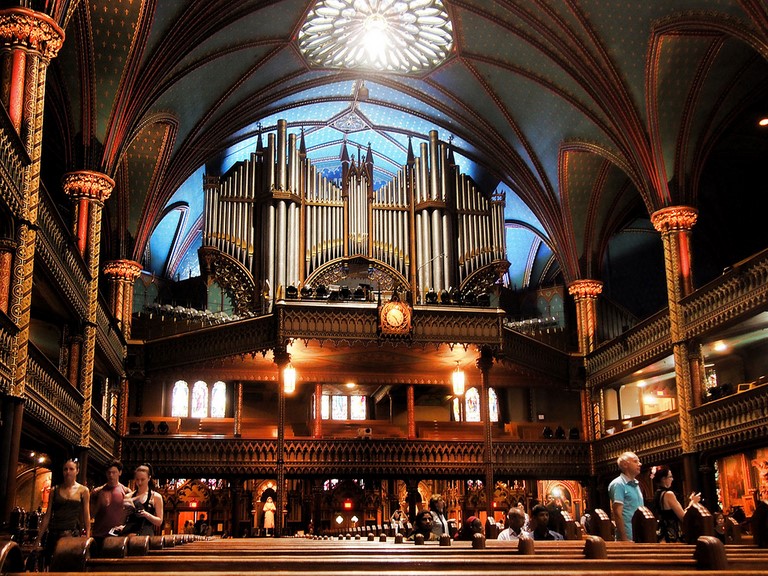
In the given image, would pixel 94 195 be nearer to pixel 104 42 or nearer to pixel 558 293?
pixel 104 42

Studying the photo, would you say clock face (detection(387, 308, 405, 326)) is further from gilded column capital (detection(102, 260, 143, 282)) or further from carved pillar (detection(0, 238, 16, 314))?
carved pillar (detection(0, 238, 16, 314))

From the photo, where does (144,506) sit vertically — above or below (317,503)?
above

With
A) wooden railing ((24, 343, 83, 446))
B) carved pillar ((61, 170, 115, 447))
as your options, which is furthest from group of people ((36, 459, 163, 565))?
carved pillar ((61, 170, 115, 447))

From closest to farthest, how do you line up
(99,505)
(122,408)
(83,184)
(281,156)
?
(99,505), (83,184), (122,408), (281,156)

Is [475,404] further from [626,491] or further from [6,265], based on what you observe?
[626,491]

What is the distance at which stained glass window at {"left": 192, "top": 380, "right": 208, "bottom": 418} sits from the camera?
27828mm

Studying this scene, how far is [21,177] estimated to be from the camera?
13203 millimetres

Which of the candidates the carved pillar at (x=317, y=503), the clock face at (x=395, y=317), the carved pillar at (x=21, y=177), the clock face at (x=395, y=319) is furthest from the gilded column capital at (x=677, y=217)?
the carved pillar at (x=21, y=177)

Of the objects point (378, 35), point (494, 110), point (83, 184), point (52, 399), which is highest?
point (378, 35)

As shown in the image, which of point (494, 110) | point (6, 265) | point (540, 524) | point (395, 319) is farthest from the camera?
point (494, 110)

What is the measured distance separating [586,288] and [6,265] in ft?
59.9

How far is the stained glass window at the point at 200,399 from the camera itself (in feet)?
91.3

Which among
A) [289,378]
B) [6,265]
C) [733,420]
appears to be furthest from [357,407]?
[6,265]

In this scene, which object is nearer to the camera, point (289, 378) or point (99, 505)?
point (99, 505)
